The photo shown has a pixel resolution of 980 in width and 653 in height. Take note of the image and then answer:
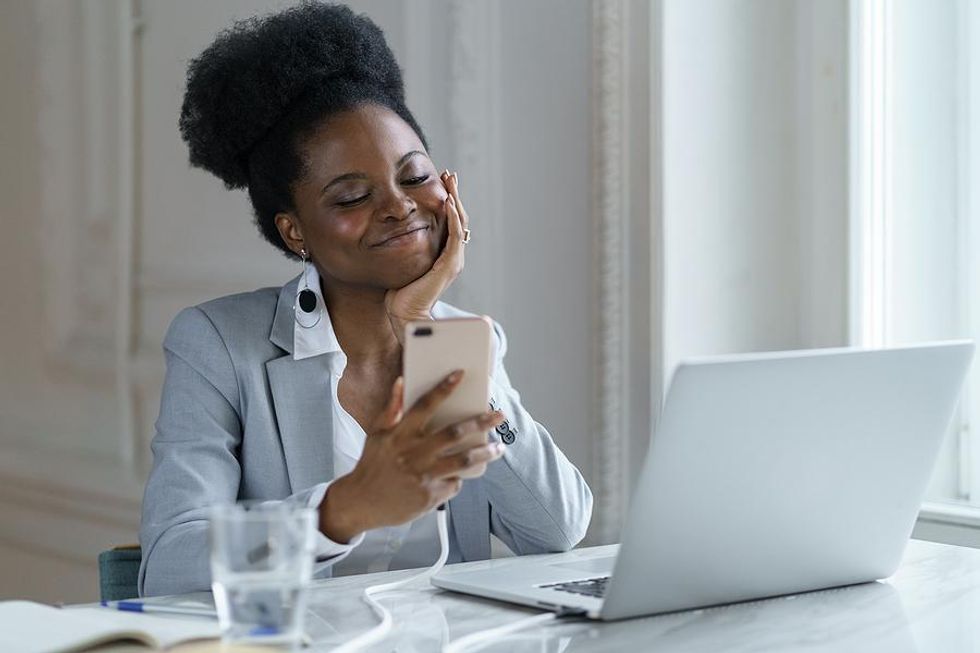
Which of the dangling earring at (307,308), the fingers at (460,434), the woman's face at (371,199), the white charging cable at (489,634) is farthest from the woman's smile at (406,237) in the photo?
the white charging cable at (489,634)

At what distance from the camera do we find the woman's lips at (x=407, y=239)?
5.61 feet

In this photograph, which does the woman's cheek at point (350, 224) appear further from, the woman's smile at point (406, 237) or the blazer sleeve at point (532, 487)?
the blazer sleeve at point (532, 487)

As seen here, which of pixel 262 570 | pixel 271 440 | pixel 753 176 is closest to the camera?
pixel 262 570

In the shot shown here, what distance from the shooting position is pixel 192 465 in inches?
60.0

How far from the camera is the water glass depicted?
2.73 ft

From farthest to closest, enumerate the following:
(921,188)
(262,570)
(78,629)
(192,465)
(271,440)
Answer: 1. (921,188)
2. (271,440)
3. (192,465)
4. (78,629)
5. (262,570)

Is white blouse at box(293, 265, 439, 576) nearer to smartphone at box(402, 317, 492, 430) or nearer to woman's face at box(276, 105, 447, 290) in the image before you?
woman's face at box(276, 105, 447, 290)

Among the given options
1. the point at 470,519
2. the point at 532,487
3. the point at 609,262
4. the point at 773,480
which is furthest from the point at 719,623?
the point at 609,262

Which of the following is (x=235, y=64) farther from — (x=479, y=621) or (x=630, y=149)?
(x=479, y=621)

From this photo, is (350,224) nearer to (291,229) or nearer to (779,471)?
(291,229)

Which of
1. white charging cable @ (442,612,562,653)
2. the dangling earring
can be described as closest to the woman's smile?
the dangling earring

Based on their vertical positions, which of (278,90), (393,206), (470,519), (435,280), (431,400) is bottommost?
(470,519)

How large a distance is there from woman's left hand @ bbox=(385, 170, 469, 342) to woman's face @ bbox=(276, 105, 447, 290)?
12 millimetres

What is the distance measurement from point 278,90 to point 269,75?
0.09 ft
